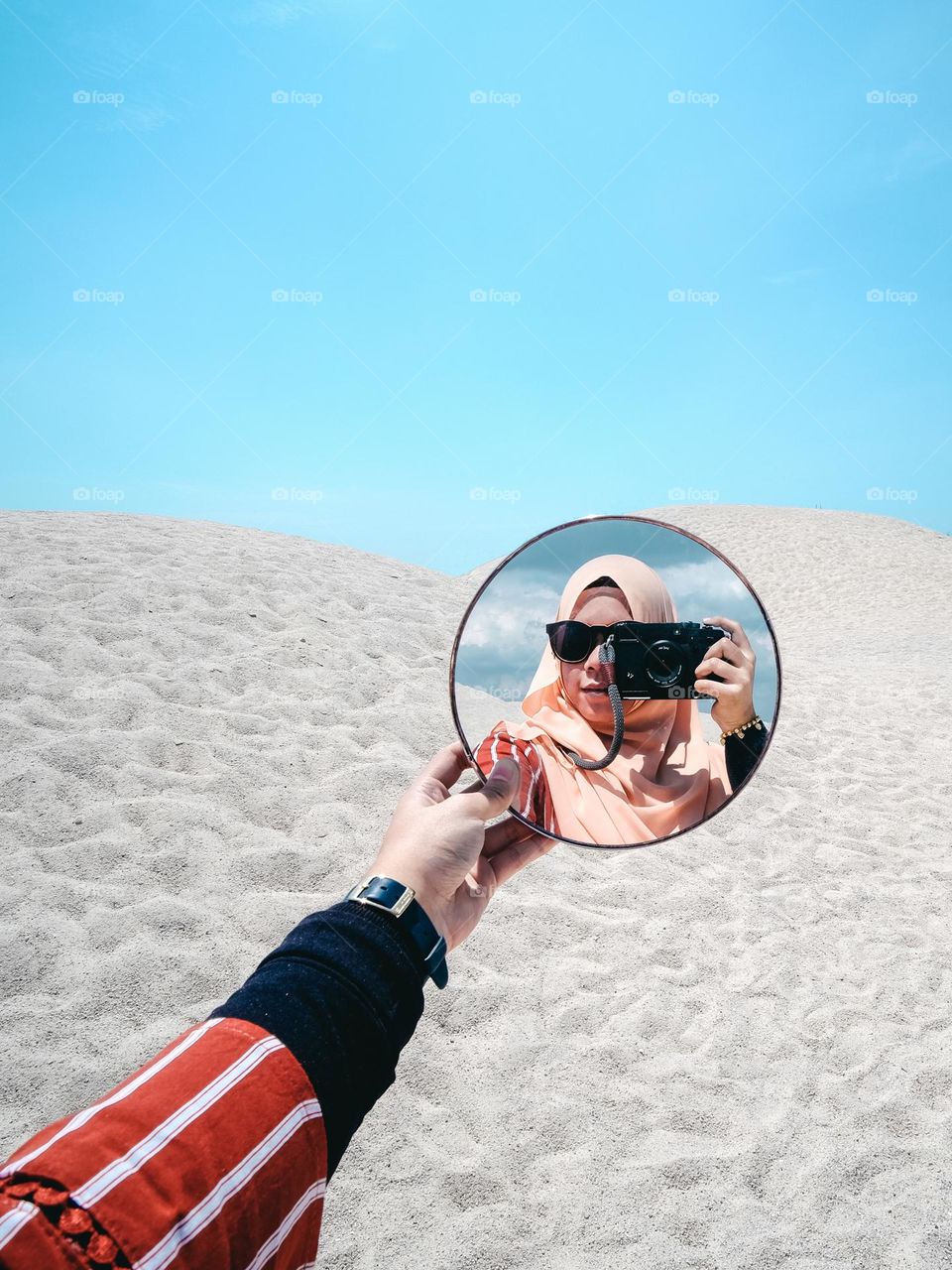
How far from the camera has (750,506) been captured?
28.1 meters

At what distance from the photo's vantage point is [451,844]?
1.13 metres

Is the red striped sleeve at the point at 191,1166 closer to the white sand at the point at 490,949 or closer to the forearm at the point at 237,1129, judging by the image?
the forearm at the point at 237,1129

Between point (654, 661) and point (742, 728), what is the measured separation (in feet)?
0.64

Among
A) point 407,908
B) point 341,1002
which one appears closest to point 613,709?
point 407,908

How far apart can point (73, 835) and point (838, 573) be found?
66.1ft

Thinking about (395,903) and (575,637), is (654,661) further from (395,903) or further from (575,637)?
(395,903)

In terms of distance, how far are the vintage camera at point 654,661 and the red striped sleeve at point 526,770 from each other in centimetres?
19

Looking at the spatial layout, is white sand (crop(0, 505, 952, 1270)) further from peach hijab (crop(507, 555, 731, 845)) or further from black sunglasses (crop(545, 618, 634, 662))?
black sunglasses (crop(545, 618, 634, 662))

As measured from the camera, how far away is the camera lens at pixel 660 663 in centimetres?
113

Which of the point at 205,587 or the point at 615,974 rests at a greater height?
the point at 205,587

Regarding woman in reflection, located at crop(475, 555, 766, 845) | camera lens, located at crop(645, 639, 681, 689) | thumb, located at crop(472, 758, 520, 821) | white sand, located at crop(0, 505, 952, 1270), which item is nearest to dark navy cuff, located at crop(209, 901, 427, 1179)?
thumb, located at crop(472, 758, 520, 821)

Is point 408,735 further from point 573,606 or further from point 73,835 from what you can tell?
point 573,606

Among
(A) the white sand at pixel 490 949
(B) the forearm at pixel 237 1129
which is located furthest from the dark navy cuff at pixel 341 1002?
(A) the white sand at pixel 490 949

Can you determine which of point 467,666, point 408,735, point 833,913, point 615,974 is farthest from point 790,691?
point 467,666
